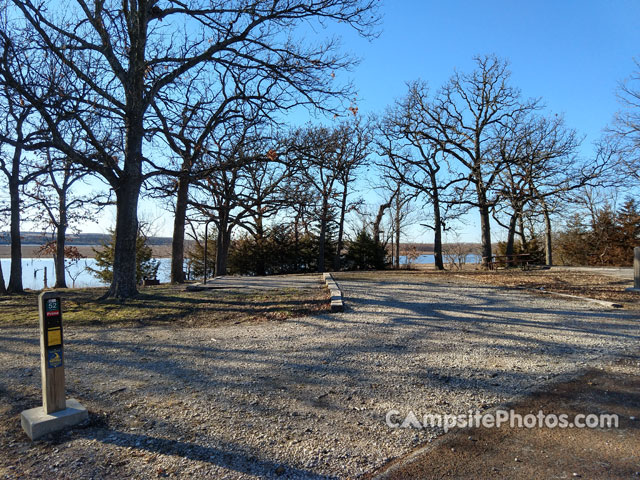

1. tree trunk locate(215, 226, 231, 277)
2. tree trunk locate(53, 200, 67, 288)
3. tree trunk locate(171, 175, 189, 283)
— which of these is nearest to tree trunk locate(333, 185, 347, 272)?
tree trunk locate(215, 226, 231, 277)

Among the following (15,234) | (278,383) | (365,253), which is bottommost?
(278,383)

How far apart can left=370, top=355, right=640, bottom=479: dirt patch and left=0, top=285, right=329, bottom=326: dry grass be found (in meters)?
4.73

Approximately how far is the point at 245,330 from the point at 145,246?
2021 cm

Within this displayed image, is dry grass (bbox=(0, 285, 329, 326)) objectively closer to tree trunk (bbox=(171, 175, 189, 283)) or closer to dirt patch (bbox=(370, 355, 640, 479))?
dirt patch (bbox=(370, 355, 640, 479))

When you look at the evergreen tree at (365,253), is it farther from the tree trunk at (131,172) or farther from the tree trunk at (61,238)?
the tree trunk at (131,172)

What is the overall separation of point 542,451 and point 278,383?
222 cm

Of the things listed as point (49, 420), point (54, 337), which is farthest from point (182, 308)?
point (49, 420)

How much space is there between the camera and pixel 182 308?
8.30 m

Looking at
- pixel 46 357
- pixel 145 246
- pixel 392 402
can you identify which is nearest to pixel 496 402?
pixel 392 402

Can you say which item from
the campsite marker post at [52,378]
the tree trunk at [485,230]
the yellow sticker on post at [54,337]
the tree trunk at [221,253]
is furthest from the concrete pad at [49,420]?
the tree trunk at [485,230]

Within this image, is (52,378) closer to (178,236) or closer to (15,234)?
(178,236)

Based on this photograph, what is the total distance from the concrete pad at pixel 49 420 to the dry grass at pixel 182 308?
3757 millimetres

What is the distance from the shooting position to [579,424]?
3025 millimetres

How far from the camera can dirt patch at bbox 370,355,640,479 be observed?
2.42 m
